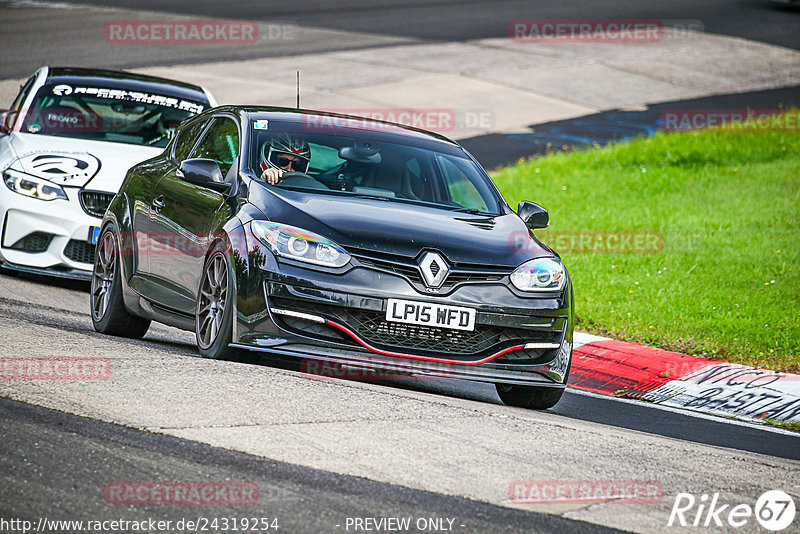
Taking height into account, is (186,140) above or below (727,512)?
above

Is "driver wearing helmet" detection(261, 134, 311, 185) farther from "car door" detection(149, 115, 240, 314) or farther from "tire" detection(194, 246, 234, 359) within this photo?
"tire" detection(194, 246, 234, 359)

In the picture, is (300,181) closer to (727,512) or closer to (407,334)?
(407,334)

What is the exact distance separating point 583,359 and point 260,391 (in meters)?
3.96

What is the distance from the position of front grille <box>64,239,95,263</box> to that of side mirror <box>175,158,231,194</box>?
3.20 m

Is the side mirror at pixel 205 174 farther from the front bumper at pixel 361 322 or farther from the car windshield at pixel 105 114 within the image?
the car windshield at pixel 105 114

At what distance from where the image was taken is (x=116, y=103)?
11.9 metres

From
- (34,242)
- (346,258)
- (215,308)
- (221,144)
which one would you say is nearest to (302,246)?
(346,258)

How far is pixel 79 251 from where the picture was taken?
35.0 ft

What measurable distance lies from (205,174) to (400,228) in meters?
1.29

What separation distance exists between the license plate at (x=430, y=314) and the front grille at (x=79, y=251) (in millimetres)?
4561

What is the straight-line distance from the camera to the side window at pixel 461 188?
27.0ft

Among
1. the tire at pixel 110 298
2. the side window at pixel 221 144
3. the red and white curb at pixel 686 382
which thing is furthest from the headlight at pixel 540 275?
the tire at pixel 110 298

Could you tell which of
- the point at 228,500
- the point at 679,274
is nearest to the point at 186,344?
the point at 228,500

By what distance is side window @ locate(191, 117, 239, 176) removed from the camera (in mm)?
8227
